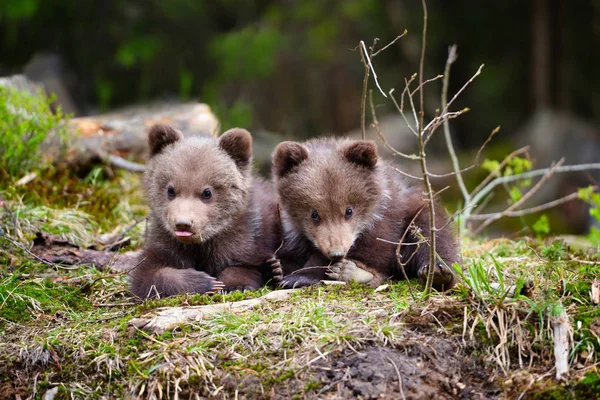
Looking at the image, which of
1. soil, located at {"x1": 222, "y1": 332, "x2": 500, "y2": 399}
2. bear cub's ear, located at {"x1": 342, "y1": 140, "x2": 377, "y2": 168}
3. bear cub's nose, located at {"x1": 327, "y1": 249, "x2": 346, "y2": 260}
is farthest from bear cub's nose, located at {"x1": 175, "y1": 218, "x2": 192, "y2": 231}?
soil, located at {"x1": 222, "y1": 332, "x2": 500, "y2": 399}

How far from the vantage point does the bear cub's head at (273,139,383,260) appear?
532cm

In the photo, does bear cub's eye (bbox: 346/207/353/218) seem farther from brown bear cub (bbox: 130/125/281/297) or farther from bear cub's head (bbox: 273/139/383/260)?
brown bear cub (bbox: 130/125/281/297)

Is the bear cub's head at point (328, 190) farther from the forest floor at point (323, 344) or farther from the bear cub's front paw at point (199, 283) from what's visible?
the bear cub's front paw at point (199, 283)

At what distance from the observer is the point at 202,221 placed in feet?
17.3

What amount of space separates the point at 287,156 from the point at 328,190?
18.3 inches

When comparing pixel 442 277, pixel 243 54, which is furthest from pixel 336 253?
pixel 243 54

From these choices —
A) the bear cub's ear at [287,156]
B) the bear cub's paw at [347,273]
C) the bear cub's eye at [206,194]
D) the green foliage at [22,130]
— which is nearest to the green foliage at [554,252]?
the bear cub's paw at [347,273]

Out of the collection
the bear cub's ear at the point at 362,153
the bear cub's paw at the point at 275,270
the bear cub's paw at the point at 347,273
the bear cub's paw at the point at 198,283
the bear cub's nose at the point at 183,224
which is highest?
the bear cub's ear at the point at 362,153

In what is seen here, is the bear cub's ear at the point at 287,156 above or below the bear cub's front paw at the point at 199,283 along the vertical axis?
above

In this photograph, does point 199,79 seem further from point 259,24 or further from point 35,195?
point 35,195

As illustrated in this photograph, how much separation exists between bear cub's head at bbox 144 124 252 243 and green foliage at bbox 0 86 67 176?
6.85 ft

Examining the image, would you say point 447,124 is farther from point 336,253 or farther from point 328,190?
point 336,253

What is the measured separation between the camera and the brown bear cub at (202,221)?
5.23m

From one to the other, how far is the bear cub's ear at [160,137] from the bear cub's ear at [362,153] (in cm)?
141
